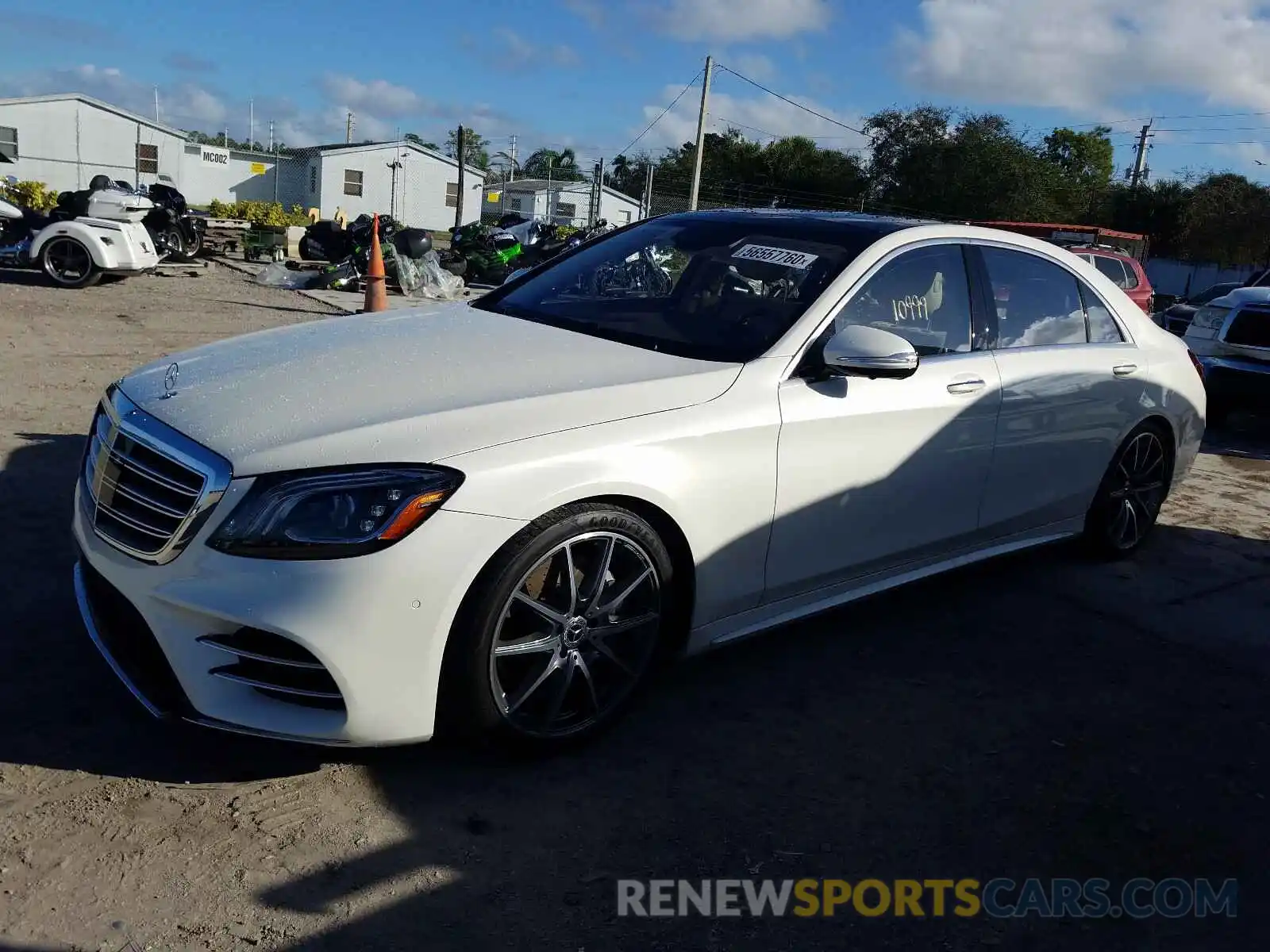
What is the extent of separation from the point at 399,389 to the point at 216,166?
46.2m

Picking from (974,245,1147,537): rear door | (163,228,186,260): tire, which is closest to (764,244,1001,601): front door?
(974,245,1147,537): rear door

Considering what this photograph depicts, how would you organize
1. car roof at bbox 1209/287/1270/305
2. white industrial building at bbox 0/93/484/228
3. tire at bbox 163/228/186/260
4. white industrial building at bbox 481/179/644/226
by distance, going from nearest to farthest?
1. car roof at bbox 1209/287/1270/305
2. tire at bbox 163/228/186/260
3. white industrial building at bbox 0/93/484/228
4. white industrial building at bbox 481/179/644/226

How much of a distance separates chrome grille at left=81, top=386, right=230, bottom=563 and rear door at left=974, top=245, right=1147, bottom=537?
290 centimetres

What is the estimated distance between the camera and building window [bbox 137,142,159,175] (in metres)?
40.1

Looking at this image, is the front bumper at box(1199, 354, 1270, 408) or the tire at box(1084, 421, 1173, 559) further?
the front bumper at box(1199, 354, 1270, 408)

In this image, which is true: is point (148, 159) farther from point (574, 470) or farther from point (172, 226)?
point (574, 470)

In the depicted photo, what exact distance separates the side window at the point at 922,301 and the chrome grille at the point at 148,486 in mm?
2069

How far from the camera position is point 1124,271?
14.2m

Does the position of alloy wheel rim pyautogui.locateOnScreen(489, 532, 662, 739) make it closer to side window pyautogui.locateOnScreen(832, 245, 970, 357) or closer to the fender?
side window pyautogui.locateOnScreen(832, 245, 970, 357)

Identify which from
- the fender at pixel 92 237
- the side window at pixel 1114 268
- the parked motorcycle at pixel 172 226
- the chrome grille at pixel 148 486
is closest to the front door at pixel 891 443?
the chrome grille at pixel 148 486

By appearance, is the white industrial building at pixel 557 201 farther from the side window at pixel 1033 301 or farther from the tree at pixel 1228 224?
the side window at pixel 1033 301

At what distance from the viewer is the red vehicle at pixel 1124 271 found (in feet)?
45.0

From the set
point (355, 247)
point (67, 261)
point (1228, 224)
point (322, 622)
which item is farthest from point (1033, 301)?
point (1228, 224)

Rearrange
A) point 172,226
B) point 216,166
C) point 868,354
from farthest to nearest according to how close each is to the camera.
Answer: point 216,166 < point 172,226 < point 868,354
